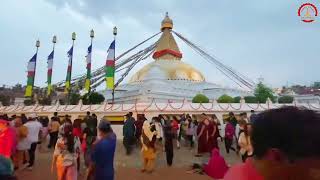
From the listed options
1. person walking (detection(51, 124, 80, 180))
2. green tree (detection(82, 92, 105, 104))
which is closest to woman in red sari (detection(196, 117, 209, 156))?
person walking (detection(51, 124, 80, 180))

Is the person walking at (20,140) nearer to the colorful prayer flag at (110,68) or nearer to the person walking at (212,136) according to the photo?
the person walking at (212,136)

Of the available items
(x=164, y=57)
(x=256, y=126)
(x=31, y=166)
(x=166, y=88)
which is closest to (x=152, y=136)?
(x=31, y=166)

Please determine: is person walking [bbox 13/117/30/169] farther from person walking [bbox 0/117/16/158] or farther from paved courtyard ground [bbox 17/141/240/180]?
person walking [bbox 0/117/16/158]

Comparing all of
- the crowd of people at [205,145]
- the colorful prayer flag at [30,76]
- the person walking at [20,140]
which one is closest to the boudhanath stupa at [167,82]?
the colorful prayer flag at [30,76]

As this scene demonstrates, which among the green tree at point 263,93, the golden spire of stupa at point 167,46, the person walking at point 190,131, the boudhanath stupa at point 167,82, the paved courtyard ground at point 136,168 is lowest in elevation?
the paved courtyard ground at point 136,168

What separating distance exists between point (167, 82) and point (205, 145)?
97.8 feet

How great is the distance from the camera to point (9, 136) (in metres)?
8.34

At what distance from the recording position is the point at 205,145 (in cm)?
1290

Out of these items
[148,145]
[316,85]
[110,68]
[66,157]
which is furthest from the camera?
[316,85]

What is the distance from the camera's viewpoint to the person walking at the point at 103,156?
20.0ft

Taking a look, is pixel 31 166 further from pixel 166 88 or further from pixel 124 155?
pixel 166 88

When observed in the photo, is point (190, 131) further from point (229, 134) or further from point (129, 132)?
point (129, 132)

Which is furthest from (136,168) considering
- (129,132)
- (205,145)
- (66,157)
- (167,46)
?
(167,46)

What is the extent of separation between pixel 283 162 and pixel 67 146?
670cm
